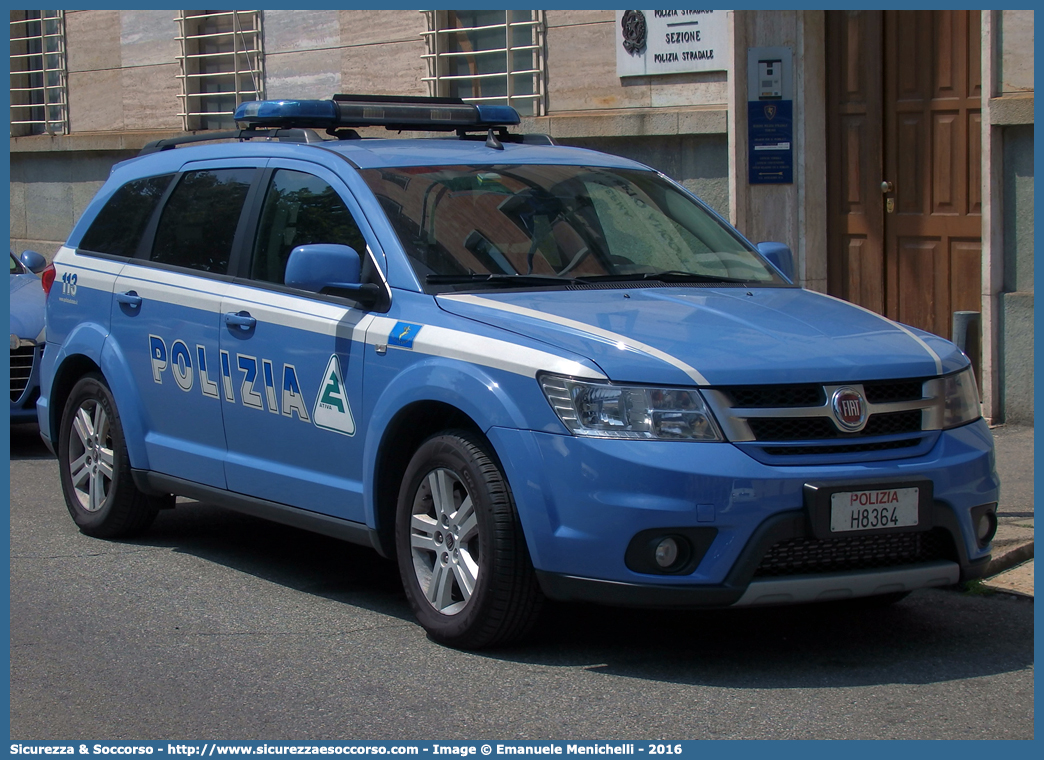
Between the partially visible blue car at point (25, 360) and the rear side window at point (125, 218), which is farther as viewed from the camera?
the partially visible blue car at point (25, 360)

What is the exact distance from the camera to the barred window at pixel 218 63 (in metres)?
16.2

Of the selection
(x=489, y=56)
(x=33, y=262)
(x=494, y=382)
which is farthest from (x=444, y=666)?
(x=489, y=56)

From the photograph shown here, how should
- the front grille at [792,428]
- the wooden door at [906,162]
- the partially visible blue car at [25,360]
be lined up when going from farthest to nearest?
the wooden door at [906,162], the partially visible blue car at [25,360], the front grille at [792,428]

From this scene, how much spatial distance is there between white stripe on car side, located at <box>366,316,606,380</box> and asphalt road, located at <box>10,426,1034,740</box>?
40.4 inches

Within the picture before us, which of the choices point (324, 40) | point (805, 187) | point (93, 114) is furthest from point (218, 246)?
point (93, 114)

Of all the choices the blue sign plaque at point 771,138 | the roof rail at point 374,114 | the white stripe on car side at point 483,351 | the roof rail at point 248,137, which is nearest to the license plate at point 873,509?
the white stripe on car side at point 483,351

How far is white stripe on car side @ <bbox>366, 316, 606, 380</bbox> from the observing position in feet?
15.7

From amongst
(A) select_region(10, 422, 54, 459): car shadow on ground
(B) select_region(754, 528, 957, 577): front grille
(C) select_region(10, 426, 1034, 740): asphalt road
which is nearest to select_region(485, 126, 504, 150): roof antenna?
(C) select_region(10, 426, 1034, 740): asphalt road

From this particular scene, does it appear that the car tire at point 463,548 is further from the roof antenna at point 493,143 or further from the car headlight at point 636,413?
the roof antenna at point 493,143

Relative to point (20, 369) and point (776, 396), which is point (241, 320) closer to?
point (776, 396)

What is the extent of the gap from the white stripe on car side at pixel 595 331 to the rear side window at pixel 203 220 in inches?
60.0

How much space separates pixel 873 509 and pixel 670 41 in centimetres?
799

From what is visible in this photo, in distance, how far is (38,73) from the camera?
64.3 feet

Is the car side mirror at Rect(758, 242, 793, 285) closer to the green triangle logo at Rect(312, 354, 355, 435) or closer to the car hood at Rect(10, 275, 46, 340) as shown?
the green triangle logo at Rect(312, 354, 355, 435)
